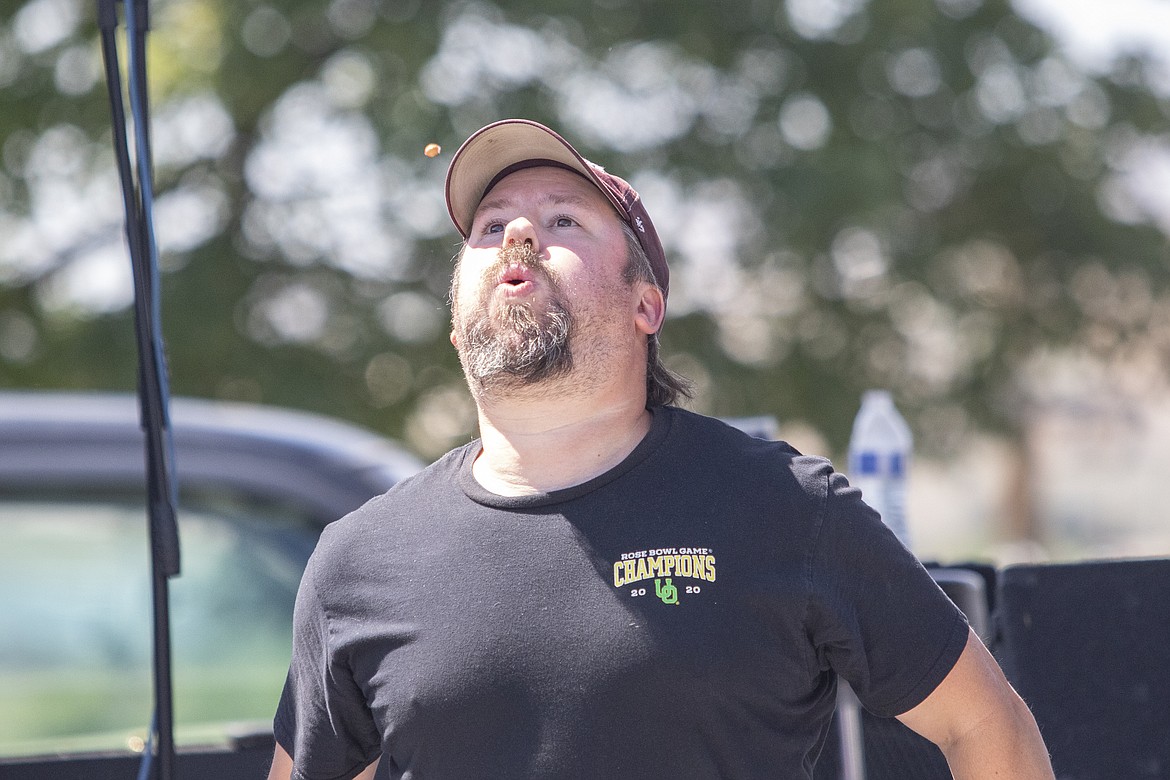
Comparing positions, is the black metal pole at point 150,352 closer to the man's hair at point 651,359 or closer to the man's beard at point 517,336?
the man's beard at point 517,336

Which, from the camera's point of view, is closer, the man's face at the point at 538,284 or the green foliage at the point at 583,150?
the man's face at the point at 538,284

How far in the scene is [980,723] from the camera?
170 centimetres

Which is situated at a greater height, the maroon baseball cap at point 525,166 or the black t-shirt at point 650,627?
the maroon baseball cap at point 525,166

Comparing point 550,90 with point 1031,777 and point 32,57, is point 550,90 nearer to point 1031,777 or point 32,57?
point 32,57

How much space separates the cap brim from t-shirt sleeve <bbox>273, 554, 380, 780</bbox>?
0.65 meters

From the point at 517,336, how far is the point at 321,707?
0.59m

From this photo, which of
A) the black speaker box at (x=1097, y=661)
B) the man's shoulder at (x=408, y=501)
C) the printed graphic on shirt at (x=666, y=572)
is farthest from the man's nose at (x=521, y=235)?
the black speaker box at (x=1097, y=661)

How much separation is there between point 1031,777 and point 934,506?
18.5 meters

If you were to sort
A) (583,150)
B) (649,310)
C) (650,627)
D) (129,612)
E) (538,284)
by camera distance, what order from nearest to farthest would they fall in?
1. (650,627)
2. (538,284)
3. (649,310)
4. (129,612)
5. (583,150)

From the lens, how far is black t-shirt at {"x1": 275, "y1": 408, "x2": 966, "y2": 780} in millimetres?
1645

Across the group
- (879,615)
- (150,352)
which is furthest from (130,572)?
(879,615)

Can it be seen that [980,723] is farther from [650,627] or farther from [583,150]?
[583,150]

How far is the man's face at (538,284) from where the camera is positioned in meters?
1.87

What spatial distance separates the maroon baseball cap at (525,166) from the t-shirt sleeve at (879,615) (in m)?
0.57
